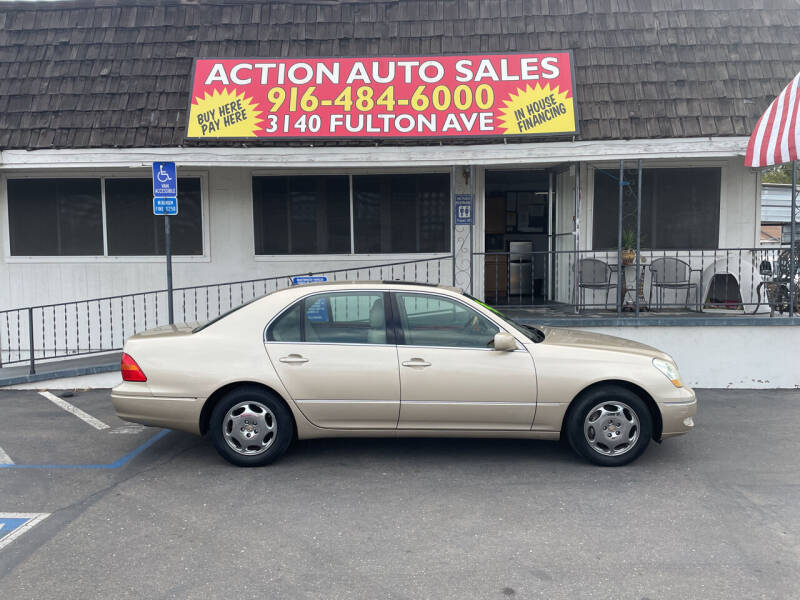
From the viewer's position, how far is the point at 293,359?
559 cm

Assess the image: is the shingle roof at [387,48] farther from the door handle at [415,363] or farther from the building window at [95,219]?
the door handle at [415,363]

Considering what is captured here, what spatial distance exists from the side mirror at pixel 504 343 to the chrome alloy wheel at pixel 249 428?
1.92 meters

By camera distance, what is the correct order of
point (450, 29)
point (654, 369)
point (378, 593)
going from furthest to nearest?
point (450, 29) < point (654, 369) < point (378, 593)

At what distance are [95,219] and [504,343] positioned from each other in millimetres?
7471

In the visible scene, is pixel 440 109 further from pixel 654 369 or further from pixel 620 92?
pixel 654 369

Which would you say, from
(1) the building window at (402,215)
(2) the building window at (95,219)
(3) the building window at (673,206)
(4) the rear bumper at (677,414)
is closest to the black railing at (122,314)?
(1) the building window at (402,215)

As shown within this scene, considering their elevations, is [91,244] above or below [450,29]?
below

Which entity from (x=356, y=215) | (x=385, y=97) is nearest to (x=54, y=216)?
(x=356, y=215)

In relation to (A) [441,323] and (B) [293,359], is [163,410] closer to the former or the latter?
(B) [293,359]

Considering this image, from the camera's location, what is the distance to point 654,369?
561 cm

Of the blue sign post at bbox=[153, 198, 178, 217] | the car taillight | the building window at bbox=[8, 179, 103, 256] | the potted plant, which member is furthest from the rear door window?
the building window at bbox=[8, 179, 103, 256]

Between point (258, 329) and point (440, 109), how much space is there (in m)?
4.61

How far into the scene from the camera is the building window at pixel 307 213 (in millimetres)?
10383

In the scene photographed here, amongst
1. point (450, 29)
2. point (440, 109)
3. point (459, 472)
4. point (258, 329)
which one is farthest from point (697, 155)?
point (258, 329)
